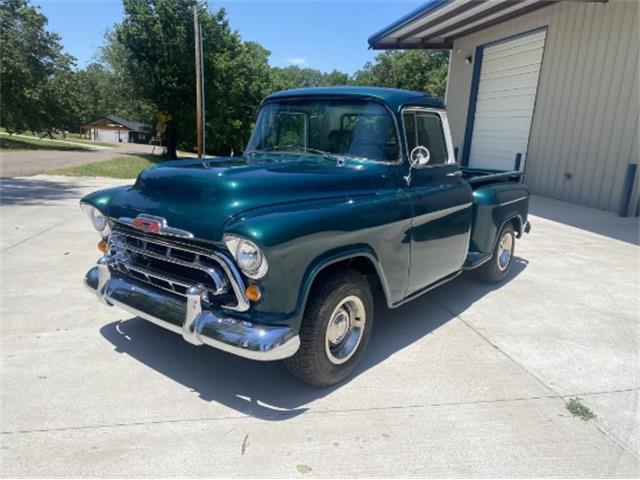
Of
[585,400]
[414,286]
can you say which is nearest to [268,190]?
[414,286]

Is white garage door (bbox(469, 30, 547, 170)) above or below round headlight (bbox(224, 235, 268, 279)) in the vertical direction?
above

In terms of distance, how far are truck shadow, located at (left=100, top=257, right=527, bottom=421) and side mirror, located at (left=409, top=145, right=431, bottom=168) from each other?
1.40 m

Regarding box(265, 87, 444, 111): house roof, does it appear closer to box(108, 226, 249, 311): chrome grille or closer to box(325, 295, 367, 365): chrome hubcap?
box(325, 295, 367, 365): chrome hubcap

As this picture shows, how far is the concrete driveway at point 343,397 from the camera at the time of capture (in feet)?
7.90

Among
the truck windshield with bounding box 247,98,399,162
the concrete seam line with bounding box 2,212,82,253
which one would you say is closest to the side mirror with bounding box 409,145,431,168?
the truck windshield with bounding box 247,98,399,162

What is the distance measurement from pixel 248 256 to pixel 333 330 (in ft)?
2.90

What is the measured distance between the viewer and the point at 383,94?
11.9 ft

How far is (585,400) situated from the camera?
3066mm

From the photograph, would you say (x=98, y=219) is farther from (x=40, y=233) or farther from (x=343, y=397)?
(x=40, y=233)

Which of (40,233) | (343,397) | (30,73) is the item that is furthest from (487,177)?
(30,73)

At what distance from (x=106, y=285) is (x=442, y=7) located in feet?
40.6

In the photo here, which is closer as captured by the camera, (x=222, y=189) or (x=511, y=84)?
(x=222, y=189)

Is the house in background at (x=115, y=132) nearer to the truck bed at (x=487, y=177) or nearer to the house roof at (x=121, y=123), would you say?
the house roof at (x=121, y=123)

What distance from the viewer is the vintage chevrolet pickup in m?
2.59
